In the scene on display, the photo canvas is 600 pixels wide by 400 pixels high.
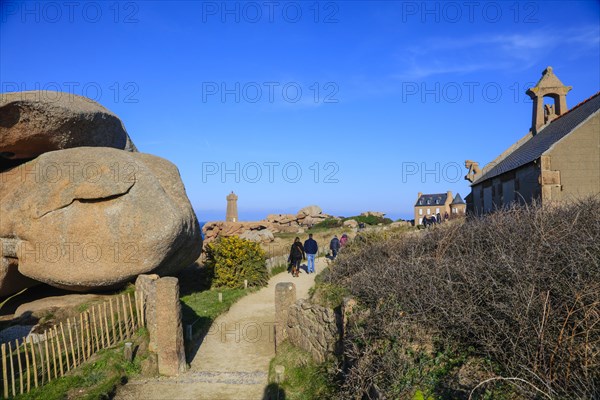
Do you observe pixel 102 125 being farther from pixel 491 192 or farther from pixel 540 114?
pixel 540 114

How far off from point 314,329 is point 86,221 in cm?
722

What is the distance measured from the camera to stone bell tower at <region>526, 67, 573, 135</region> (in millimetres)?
22922

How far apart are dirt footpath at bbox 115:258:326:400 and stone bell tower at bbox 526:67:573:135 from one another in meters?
18.4

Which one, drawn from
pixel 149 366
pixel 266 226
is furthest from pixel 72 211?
pixel 266 226

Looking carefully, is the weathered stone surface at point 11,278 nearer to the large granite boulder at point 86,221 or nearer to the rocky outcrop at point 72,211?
the rocky outcrop at point 72,211

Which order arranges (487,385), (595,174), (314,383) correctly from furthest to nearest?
1. (595,174)
2. (314,383)
3. (487,385)

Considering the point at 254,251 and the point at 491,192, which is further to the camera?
the point at 491,192

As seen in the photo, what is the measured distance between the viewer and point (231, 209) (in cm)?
3962

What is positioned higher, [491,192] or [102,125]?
[102,125]

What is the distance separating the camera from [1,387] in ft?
24.2

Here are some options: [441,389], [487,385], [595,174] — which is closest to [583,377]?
[487,385]

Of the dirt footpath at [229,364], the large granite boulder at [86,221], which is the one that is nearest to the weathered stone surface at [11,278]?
the large granite boulder at [86,221]

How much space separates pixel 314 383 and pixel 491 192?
18.3 m

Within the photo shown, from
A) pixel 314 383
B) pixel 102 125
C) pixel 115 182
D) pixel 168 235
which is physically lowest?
pixel 314 383
